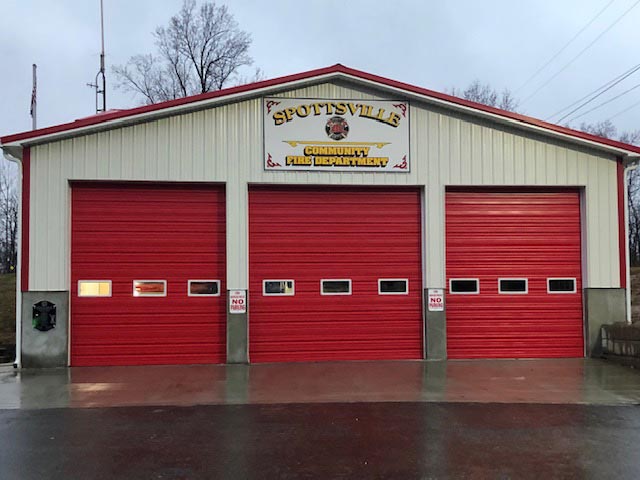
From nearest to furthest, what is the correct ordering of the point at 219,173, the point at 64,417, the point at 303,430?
the point at 303,430, the point at 64,417, the point at 219,173

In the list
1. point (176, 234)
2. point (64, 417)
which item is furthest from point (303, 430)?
point (176, 234)

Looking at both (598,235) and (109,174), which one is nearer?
(109,174)

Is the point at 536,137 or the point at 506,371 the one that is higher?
the point at 536,137

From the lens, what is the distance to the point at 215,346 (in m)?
12.2

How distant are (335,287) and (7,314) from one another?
16104mm

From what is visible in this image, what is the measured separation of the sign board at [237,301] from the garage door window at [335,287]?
1.76 metres

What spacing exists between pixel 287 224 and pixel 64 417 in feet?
20.6

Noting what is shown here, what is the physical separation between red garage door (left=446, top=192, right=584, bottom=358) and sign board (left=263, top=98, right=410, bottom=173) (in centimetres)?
197

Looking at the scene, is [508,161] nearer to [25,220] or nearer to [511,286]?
[511,286]

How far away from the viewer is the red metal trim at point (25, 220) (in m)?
11.6

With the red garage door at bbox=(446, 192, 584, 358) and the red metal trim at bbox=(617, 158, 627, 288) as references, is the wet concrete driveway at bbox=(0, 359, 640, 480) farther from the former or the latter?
the red metal trim at bbox=(617, 158, 627, 288)

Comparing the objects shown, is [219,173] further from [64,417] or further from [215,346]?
[64,417]

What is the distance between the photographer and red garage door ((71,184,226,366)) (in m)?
12.1

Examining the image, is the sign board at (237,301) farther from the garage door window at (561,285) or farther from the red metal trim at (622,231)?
the red metal trim at (622,231)
